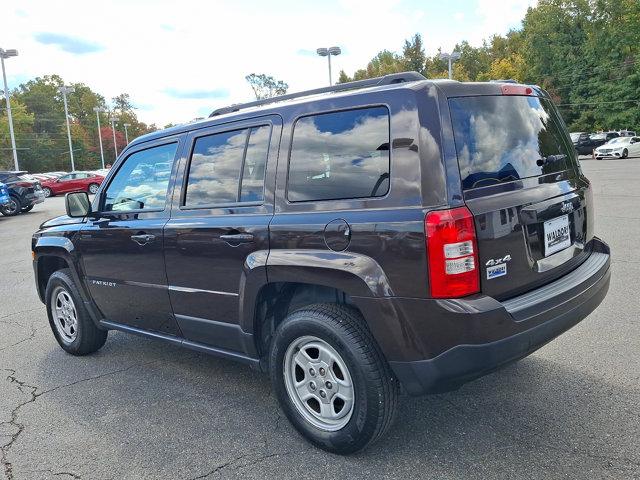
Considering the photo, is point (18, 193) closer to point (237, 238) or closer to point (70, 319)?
point (70, 319)

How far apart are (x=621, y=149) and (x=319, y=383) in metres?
36.2

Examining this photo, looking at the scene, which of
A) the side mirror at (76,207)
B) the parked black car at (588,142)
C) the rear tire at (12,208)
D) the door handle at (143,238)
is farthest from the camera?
the parked black car at (588,142)

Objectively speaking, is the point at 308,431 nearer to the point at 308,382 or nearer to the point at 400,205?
the point at 308,382

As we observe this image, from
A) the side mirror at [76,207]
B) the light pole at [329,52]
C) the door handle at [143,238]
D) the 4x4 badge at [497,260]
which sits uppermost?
the light pole at [329,52]

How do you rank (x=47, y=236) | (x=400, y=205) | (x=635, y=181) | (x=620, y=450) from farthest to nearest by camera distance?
(x=635, y=181), (x=47, y=236), (x=620, y=450), (x=400, y=205)

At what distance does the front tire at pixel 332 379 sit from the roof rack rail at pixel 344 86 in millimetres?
1247

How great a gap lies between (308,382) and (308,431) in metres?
0.27

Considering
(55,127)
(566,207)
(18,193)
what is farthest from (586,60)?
(55,127)

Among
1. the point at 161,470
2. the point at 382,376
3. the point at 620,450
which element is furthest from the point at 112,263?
the point at 620,450

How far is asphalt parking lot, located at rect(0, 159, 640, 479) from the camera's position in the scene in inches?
112

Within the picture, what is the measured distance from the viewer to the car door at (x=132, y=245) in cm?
390

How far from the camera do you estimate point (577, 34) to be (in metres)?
58.6

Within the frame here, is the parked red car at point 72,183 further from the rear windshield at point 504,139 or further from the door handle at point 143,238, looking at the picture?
the rear windshield at point 504,139

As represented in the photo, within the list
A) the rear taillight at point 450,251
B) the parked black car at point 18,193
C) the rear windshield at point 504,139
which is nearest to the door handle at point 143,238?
the rear taillight at point 450,251
